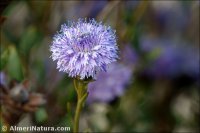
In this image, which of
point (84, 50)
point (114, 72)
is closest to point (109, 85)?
point (114, 72)

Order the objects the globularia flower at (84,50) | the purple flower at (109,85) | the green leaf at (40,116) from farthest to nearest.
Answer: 1. the purple flower at (109,85)
2. the green leaf at (40,116)
3. the globularia flower at (84,50)

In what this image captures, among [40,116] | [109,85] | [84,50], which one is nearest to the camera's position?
[84,50]

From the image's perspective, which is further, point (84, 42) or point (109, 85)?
point (109, 85)

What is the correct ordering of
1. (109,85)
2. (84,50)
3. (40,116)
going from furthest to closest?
(109,85), (40,116), (84,50)

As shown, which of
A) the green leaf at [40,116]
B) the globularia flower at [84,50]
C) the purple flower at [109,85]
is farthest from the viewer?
the purple flower at [109,85]

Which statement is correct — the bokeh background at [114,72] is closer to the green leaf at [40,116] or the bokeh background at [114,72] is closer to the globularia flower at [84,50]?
the green leaf at [40,116]

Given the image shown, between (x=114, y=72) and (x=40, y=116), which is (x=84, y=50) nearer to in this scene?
(x=40, y=116)

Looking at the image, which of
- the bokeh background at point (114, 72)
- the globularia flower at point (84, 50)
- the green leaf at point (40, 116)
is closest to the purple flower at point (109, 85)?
the bokeh background at point (114, 72)
